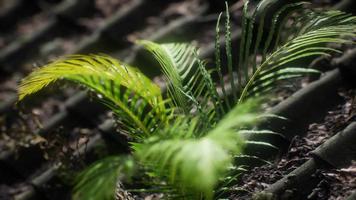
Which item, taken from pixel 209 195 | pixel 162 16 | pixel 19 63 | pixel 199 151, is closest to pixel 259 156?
pixel 209 195

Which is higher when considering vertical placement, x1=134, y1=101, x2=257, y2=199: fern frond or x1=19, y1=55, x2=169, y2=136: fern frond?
x1=19, y1=55, x2=169, y2=136: fern frond

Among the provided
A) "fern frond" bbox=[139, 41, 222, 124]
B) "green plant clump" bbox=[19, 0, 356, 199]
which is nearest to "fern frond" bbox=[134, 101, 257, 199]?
"green plant clump" bbox=[19, 0, 356, 199]

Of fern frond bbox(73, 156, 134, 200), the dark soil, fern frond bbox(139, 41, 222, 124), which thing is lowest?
the dark soil

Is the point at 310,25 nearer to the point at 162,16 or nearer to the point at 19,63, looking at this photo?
the point at 162,16

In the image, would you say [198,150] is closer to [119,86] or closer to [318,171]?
[119,86]

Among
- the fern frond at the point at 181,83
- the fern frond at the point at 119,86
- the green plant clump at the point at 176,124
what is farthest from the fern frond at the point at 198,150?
the fern frond at the point at 181,83

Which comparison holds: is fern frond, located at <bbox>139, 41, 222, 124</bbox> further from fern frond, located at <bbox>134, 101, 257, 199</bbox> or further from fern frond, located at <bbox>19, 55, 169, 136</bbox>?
fern frond, located at <bbox>134, 101, 257, 199</bbox>

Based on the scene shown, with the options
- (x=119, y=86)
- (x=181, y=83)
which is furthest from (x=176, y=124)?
(x=181, y=83)

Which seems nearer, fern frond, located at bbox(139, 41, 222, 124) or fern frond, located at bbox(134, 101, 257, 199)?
fern frond, located at bbox(134, 101, 257, 199)

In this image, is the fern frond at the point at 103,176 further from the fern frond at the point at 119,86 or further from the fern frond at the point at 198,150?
the fern frond at the point at 119,86

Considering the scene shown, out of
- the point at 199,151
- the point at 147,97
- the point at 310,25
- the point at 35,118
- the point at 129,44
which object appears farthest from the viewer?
the point at 129,44

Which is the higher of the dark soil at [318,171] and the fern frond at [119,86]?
the fern frond at [119,86]
